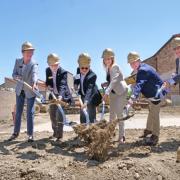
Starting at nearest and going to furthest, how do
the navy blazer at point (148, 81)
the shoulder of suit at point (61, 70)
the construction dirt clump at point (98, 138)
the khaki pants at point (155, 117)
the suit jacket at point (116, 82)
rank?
the construction dirt clump at point (98, 138) → the navy blazer at point (148, 81) → the suit jacket at point (116, 82) → the khaki pants at point (155, 117) → the shoulder of suit at point (61, 70)

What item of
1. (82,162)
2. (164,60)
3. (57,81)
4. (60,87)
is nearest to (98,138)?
(82,162)

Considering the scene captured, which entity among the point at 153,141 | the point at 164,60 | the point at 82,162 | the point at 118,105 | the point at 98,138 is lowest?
the point at 82,162

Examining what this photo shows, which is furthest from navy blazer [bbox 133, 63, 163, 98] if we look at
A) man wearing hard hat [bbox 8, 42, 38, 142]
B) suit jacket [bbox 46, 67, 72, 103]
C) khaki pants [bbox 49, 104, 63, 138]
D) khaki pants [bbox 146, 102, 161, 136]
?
man wearing hard hat [bbox 8, 42, 38, 142]

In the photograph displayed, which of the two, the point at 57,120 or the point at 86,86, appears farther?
the point at 57,120

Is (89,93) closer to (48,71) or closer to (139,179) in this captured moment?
(48,71)

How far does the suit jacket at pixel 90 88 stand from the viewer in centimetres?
816

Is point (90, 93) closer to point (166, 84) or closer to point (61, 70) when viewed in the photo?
point (61, 70)

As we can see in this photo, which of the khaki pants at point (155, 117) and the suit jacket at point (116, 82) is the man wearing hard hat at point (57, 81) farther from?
the khaki pants at point (155, 117)

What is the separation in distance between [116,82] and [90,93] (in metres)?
0.53

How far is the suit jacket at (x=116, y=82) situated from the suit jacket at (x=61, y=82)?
963 millimetres

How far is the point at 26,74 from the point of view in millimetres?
8633

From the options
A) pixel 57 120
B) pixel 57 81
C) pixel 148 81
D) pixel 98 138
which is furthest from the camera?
pixel 57 120

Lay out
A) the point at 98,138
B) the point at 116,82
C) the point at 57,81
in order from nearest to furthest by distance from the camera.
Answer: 1. the point at 98,138
2. the point at 116,82
3. the point at 57,81

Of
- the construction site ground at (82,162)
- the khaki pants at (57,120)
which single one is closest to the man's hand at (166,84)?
the construction site ground at (82,162)
